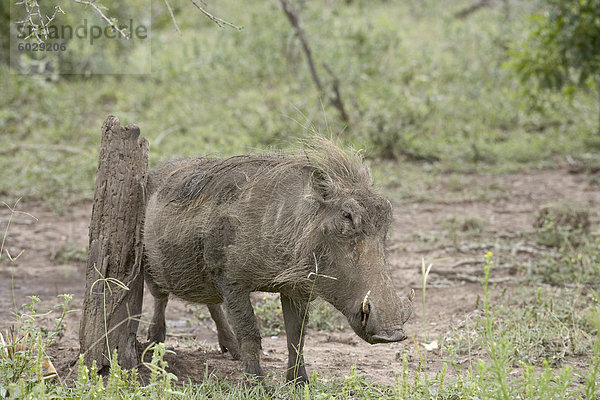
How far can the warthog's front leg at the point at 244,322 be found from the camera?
338 cm

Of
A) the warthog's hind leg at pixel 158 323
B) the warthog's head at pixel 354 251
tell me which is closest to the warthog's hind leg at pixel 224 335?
the warthog's hind leg at pixel 158 323

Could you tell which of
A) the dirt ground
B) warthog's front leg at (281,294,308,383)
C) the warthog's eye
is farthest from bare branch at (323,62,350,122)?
the warthog's eye

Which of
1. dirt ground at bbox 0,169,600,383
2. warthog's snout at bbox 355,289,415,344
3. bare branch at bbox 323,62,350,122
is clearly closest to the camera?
warthog's snout at bbox 355,289,415,344

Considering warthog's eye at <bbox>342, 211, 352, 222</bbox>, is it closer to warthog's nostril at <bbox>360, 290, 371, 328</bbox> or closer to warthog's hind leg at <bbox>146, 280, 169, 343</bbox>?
warthog's nostril at <bbox>360, 290, 371, 328</bbox>

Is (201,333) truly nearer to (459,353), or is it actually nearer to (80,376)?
(459,353)

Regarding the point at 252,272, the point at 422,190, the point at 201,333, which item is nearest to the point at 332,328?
the point at 201,333

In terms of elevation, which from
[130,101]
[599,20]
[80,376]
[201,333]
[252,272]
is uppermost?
[599,20]

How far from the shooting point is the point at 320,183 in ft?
10.6

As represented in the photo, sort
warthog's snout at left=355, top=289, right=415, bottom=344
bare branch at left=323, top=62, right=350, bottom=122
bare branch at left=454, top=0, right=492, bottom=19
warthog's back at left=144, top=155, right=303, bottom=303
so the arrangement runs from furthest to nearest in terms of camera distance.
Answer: bare branch at left=454, top=0, right=492, bottom=19, bare branch at left=323, top=62, right=350, bottom=122, warthog's back at left=144, top=155, right=303, bottom=303, warthog's snout at left=355, top=289, right=415, bottom=344

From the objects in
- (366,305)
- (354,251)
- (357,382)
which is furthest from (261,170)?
(357,382)

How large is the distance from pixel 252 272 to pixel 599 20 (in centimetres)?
664

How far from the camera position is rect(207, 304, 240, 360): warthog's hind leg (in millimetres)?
4090

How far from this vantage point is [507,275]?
5434mm

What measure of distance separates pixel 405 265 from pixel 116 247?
106 inches
